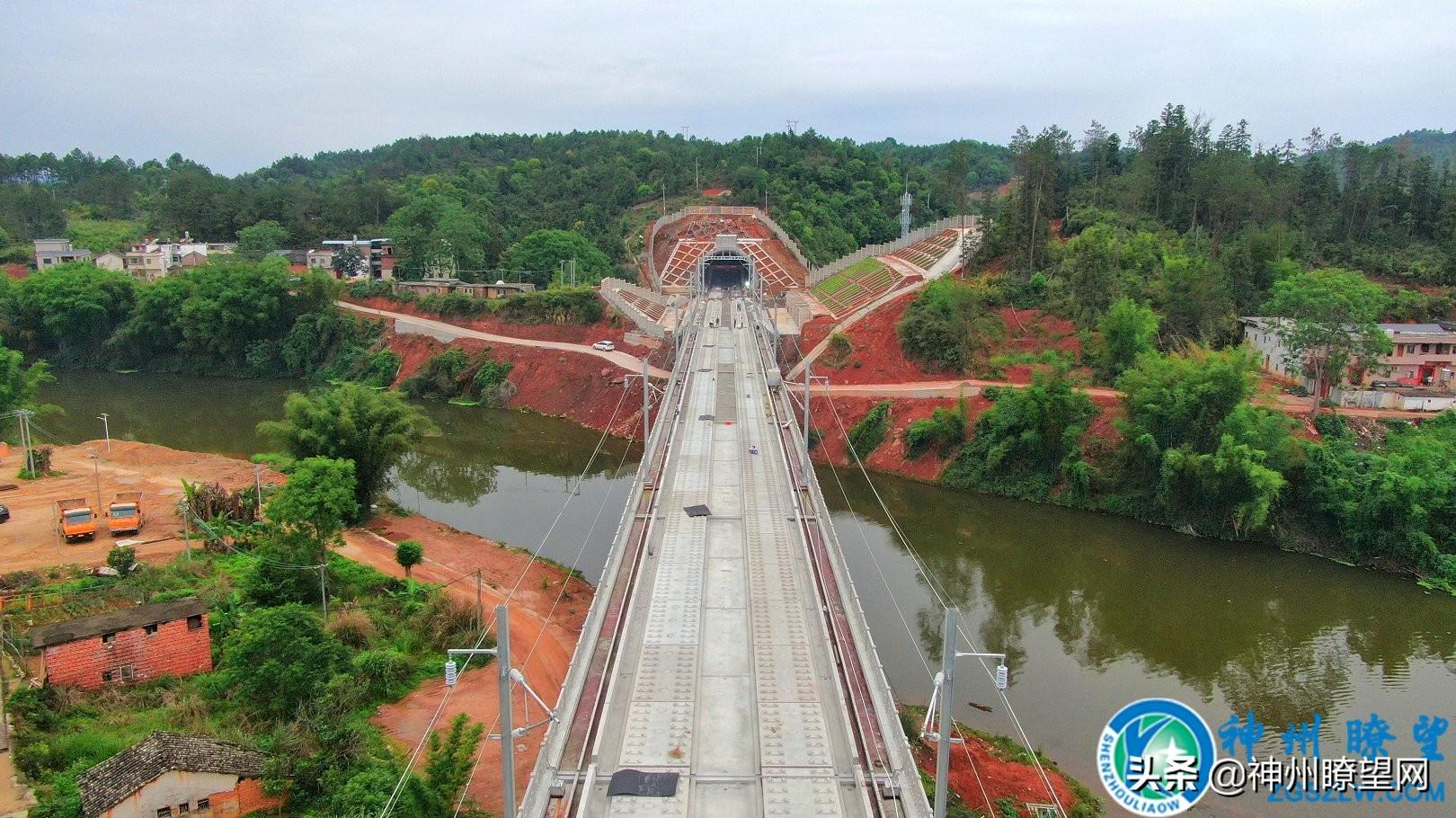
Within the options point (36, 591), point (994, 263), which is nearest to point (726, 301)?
point (994, 263)

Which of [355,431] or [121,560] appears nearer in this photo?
[121,560]

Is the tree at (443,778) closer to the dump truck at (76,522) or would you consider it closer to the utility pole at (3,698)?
the utility pole at (3,698)

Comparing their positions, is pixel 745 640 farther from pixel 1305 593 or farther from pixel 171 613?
pixel 1305 593

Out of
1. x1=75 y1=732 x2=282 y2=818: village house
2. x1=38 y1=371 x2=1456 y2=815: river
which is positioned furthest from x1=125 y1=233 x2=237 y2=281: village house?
x1=75 y1=732 x2=282 y2=818: village house

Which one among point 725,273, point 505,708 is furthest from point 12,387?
point 725,273

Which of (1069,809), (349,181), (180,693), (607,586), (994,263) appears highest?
(349,181)

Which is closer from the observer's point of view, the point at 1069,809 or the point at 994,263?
the point at 1069,809

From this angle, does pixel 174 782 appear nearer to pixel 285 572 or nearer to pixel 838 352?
pixel 285 572

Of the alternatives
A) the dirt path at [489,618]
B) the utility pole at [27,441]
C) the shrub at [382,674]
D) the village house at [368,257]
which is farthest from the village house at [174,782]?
the village house at [368,257]
